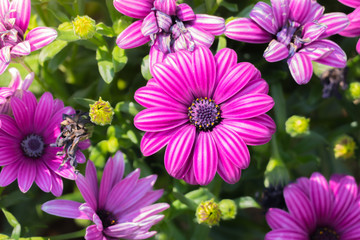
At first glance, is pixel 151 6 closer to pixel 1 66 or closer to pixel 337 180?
pixel 1 66

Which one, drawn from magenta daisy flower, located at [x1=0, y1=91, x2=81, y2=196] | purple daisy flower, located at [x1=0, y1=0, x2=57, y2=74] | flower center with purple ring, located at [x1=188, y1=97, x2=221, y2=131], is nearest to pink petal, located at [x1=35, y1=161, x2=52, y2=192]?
magenta daisy flower, located at [x1=0, y1=91, x2=81, y2=196]

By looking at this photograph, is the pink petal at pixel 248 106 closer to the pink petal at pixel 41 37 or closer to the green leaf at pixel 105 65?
the green leaf at pixel 105 65

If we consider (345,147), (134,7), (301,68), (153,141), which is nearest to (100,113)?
(153,141)

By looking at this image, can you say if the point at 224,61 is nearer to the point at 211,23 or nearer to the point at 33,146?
the point at 211,23

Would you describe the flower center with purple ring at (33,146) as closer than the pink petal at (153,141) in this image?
No

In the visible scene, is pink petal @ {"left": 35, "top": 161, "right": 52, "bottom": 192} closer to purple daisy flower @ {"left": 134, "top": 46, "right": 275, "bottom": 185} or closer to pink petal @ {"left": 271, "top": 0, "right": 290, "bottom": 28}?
purple daisy flower @ {"left": 134, "top": 46, "right": 275, "bottom": 185}

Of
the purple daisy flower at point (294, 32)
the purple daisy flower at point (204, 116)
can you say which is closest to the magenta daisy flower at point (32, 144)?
the purple daisy flower at point (204, 116)

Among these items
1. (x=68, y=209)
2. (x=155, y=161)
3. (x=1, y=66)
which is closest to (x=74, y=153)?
(x=68, y=209)
